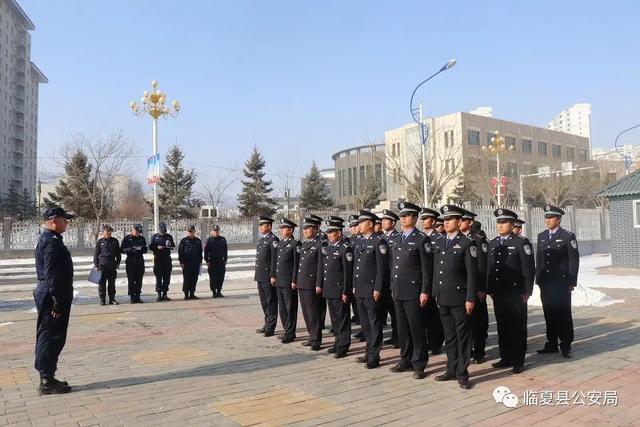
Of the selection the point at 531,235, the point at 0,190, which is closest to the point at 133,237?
the point at 531,235

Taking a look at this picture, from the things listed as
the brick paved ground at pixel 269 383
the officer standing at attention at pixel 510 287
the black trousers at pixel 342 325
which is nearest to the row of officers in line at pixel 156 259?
the brick paved ground at pixel 269 383

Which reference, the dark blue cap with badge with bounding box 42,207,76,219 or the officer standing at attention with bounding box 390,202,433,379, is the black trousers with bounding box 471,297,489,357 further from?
the dark blue cap with badge with bounding box 42,207,76,219

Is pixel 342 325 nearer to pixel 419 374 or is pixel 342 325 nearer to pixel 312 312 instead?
pixel 312 312

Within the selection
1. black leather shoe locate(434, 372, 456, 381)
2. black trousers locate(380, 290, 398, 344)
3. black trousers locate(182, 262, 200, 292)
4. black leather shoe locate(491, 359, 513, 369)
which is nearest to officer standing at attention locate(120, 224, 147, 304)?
black trousers locate(182, 262, 200, 292)

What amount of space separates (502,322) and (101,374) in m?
4.50

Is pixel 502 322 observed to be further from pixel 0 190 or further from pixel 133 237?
pixel 0 190

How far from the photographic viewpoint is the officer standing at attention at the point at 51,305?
4.88 meters

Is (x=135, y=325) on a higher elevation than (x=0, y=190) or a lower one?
lower

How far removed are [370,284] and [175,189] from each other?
4074 cm

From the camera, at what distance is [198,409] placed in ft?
14.4

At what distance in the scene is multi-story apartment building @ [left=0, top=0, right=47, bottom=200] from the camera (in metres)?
75.0

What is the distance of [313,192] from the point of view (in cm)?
5084

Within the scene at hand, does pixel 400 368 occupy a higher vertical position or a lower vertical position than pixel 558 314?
lower

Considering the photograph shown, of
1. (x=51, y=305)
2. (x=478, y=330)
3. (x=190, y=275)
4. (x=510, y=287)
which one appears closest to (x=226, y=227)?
(x=190, y=275)
